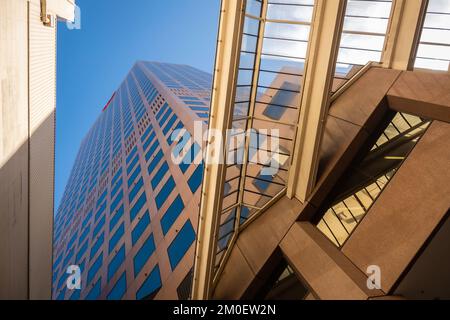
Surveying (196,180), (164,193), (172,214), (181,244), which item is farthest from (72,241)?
(181,244)

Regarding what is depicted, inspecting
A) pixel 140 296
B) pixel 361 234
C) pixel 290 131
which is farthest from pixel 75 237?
pixel 361 234

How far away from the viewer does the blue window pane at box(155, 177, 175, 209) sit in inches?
1037

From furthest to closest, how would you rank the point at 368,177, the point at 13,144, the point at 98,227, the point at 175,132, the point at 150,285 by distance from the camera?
1. the point at 98,227
2. the point at 175,132
3. the point at 150,285
4. the point at 13,144
5. the point at 368,177

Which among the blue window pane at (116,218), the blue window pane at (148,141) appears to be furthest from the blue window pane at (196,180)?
the blue window pane at (148,141)

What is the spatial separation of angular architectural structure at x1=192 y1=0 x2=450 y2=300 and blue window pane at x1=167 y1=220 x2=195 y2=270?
180 inches

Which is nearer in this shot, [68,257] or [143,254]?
[143,254]

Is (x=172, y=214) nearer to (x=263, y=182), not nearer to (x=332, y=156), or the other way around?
(x=263, y=182)

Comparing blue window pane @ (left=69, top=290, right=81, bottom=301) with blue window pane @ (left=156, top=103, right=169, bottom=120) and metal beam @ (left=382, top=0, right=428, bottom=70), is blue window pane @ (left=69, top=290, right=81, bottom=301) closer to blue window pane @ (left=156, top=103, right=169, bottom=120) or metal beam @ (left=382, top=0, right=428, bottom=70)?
blue window pane @ (left=156, top=103, right=169, bottom=120)

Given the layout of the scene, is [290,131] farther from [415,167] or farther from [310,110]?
[415,167]

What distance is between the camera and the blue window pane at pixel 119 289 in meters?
24.0

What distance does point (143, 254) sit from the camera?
24.1m

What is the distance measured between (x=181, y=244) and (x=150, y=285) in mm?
3530

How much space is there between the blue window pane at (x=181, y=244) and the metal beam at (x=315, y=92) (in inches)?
314
